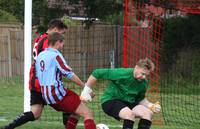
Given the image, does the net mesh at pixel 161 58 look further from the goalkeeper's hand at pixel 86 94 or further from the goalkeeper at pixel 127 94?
the goalkeeper's hand at pixel 86 94

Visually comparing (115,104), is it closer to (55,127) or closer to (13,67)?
(55,127)

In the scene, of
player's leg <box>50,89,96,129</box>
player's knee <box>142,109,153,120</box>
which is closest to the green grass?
player's leg <box>50,89,96,129</box>

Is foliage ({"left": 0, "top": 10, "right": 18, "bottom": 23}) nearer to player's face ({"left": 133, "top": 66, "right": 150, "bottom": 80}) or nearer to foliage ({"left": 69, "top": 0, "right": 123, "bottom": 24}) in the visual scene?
foliage ({"left": 69, "top": 0, "right": 123, "bottom": 24})

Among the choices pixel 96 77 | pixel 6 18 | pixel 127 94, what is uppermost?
pixel 96 77

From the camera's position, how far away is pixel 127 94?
8.20 m

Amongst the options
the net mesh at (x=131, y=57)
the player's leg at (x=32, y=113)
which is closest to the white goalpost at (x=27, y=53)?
the net mesh at (x=131, y=57)

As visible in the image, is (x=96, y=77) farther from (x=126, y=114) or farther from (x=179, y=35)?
(x=179, y=35)

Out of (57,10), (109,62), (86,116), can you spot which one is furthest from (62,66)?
(57,10)

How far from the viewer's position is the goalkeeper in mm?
7910

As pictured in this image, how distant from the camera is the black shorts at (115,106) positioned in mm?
8055

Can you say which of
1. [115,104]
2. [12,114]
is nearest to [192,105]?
[12,114]

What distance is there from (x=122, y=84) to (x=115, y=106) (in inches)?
Answer: 12.6

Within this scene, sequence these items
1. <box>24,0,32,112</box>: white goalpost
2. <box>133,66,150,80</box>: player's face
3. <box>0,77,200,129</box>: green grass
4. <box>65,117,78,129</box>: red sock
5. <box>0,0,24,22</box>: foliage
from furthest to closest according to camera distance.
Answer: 1. <box>0,0,24,22</box>: foliage
2. <box>0,77,200,129</box>: green grass
3. <box>24,0,32,112</box>: white goalpost
4. <box>65,117,78,129</box>: red sock
5. <box>133,66,150,80</box>: player's face

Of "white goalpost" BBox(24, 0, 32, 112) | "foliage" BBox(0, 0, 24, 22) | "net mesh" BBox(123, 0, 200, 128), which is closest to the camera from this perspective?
"white goalpost" BBox(24, 0, 32, 112)
